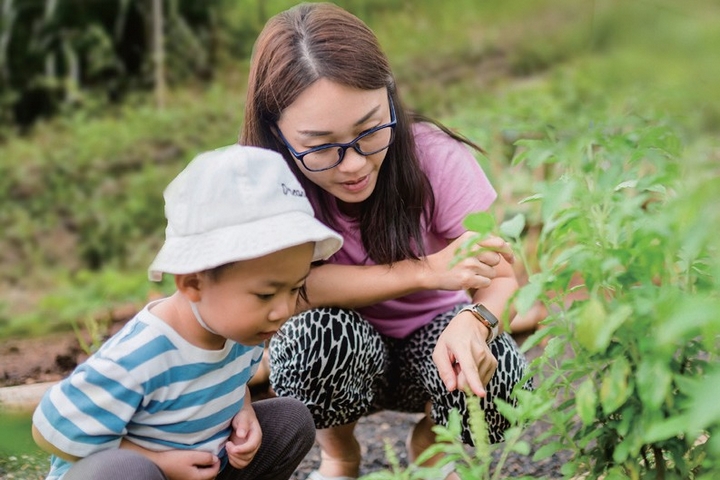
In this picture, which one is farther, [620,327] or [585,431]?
[585,431]

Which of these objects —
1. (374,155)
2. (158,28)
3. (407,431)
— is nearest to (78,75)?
(158,28)

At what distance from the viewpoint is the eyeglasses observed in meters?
1.84

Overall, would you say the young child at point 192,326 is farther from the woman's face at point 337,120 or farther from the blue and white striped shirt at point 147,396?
the woman's face at point 337,120

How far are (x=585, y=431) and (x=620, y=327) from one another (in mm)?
280

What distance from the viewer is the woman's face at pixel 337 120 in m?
1.83

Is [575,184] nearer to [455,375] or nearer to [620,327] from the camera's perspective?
[620,327]

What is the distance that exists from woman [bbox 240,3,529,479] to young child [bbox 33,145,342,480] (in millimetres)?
274

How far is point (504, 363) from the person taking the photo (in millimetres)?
1988

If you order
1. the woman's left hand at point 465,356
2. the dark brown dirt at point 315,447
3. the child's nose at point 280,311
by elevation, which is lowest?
the dark brown dirt at point 315,447

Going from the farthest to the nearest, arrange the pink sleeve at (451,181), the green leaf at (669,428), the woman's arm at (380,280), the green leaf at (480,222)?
the pink sleeve at (451,181) < the woman's arm at (380,280) < the green leaf at (480,222) < the green leaf at (669,428)

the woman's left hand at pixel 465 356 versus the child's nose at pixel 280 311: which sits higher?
the child's nose at pixel 280 311

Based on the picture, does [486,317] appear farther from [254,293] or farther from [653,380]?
[653,380]

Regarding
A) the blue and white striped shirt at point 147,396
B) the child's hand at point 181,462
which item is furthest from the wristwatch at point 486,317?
the child's hand at point 181,462

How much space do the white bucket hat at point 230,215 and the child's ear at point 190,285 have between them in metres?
0.04
